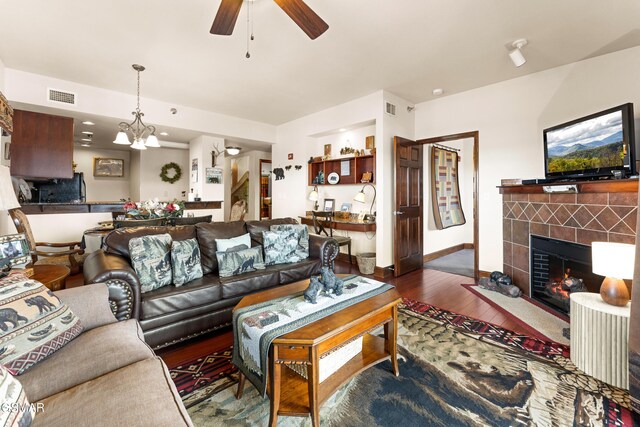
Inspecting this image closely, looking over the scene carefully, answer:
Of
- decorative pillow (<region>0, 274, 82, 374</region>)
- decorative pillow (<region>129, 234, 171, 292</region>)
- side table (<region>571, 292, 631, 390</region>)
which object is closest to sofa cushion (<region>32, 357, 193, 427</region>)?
decorative pillow (<region>0, 274, 82, 374</region>)

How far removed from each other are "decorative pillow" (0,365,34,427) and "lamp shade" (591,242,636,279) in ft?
9.70

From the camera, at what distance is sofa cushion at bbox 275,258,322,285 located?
2.83 metres

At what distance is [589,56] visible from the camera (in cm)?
298

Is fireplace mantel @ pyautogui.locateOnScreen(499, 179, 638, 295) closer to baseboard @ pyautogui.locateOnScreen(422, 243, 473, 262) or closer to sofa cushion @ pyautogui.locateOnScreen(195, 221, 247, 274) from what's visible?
baseboard @ pyautogui.locateOnScreen(422, 243, 473, 262)

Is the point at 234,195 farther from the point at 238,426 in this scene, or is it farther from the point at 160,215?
the point at 238,426

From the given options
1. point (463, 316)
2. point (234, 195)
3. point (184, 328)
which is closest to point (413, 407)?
point (463, 316)

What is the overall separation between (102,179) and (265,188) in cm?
424

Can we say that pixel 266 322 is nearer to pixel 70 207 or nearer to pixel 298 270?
pixel 298 270

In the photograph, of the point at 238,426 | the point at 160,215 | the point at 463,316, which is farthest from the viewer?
the point at 160,215

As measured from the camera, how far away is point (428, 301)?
10.1ft

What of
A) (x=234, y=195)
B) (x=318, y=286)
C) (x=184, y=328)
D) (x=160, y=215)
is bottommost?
(x=184, y=328)

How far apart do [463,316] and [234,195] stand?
694 cm

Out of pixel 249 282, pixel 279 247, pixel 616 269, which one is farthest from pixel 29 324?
pixel 616 269

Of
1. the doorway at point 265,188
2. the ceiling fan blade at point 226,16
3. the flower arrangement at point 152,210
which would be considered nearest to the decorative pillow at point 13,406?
the ceiling fan blade at point 226,16
